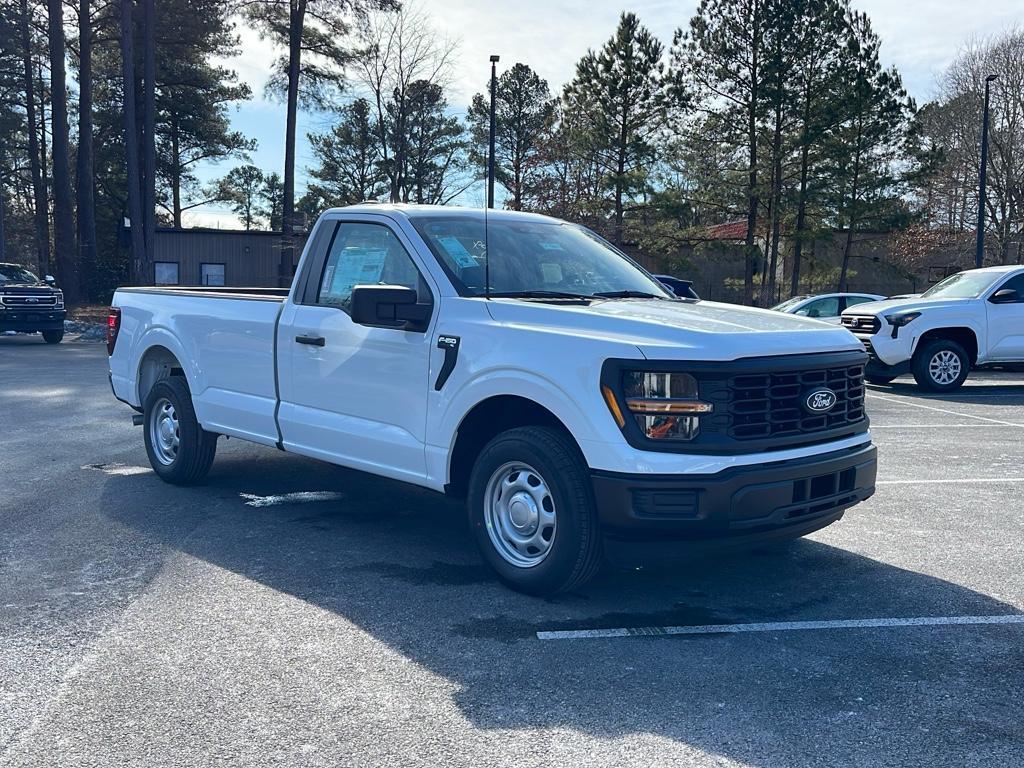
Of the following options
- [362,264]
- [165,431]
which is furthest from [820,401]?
[165,431]

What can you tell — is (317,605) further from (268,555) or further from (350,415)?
(350,415)

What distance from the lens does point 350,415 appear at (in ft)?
19.9

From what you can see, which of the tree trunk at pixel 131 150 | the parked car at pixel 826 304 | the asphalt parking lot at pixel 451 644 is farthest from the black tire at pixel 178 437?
the tree trunk at pixel 131 150

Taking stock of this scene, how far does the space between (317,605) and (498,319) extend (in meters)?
1.66

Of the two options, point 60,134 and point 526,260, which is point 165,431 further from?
point 60,134

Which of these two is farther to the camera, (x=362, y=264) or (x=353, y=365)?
(x=362, y=264)

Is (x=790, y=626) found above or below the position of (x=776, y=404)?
below

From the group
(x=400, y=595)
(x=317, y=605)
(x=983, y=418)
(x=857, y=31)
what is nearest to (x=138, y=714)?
(x=317, y=605)

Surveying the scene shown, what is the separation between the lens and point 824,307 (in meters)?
21.7

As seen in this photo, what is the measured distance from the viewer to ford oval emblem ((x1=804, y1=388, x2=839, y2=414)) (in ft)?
16.3

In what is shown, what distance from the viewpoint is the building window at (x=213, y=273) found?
165 ft

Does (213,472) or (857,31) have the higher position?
(857,31)

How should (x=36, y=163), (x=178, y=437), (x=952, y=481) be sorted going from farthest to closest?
(x=36, y=163)
(x=952, y=481)
(x=178, y=437)

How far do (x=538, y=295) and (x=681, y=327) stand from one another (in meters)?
1.17
